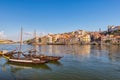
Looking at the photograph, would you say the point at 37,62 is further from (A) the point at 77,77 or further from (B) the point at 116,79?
(B) the point at 116,79

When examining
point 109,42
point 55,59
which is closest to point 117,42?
point 109,42

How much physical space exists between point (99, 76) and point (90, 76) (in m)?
1.62

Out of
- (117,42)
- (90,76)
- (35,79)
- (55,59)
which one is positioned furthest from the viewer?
(117,42)

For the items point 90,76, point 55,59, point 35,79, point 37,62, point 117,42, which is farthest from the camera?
point 117,42

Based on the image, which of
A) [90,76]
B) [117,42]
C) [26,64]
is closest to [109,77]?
[90,76]

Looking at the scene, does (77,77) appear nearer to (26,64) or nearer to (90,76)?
(90,76)

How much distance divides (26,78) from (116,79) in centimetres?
1510

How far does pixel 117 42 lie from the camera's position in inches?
7461

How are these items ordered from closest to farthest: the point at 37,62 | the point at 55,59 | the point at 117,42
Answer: the point at 37,62 → the point at 55,59 → the point at 117,42

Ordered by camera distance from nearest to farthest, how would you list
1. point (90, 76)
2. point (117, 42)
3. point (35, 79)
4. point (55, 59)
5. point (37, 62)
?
point (35, 79) → point (90, 76) → point (37, 62) → point (55, 59) → point (117, 42)

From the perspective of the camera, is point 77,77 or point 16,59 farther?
point 16,59

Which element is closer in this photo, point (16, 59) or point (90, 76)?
point (90, 76)

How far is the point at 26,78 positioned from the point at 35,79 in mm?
1599

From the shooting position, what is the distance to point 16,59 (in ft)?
132
